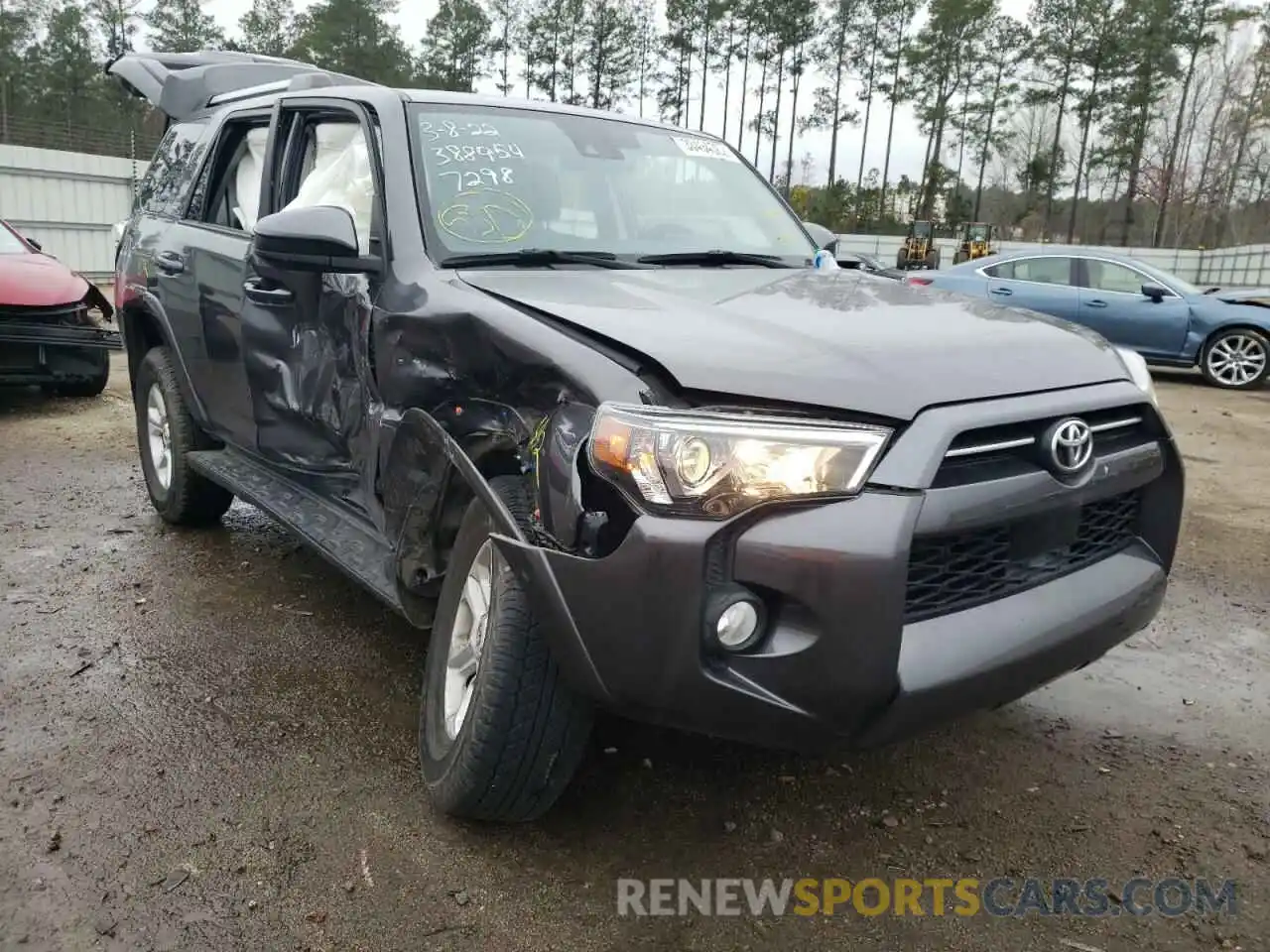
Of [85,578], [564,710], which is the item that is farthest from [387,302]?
[85,578]

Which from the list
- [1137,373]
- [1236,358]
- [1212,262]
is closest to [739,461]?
[1137,373]

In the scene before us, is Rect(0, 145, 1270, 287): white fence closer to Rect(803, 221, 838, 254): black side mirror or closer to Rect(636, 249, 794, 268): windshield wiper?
Rect(803, 221, 838, 254): black side mirror

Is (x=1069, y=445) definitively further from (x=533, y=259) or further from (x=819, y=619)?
(x=533, y=259)

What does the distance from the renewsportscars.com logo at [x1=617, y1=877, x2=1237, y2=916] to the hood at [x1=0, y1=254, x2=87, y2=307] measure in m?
7.10

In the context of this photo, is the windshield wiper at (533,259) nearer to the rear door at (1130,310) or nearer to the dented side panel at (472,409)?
the dented side panel at (472,409)

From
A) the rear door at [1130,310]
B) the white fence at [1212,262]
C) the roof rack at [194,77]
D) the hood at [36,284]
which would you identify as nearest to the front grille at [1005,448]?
the roof rack at [194,77]

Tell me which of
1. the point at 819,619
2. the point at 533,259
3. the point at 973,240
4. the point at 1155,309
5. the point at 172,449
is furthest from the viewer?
the point at 973,240

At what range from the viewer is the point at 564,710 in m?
2.21

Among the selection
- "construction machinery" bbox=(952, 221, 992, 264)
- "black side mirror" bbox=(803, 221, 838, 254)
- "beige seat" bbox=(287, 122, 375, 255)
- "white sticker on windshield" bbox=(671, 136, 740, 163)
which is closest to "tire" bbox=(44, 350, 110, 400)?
"beige seat" bbox=(287, 122, 375, 255)

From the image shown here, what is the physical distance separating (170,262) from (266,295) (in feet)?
3.92

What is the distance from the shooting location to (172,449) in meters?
4.53

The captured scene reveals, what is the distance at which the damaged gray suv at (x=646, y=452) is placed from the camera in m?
1.88

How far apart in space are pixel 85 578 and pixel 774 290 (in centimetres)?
316

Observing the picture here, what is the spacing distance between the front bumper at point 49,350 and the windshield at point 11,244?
96 cm
